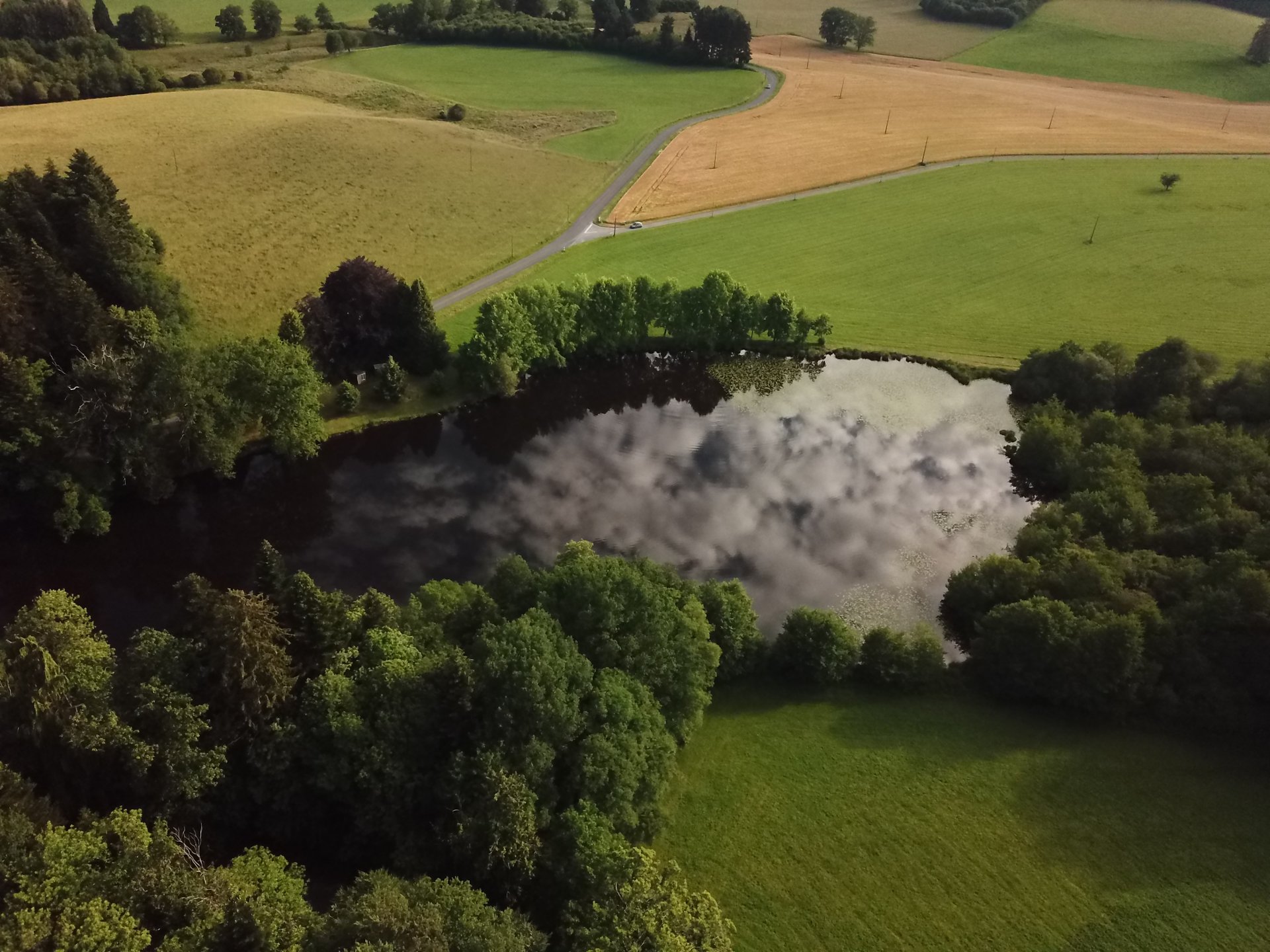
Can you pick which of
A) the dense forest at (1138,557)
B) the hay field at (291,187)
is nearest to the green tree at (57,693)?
the dense forest at (1138,557)

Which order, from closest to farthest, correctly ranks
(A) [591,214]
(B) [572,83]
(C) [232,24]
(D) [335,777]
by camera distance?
(D) [335,777] → (A) [591,214] → (B) [572,83] → (C) [232,24]

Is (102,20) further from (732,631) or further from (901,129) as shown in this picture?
(732,631)

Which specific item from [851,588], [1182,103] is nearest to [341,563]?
[851,588]

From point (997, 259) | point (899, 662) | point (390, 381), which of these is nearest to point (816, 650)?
point (899, 662)

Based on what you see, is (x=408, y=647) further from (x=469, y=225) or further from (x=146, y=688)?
(x=469, y=225)

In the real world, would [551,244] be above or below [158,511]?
above

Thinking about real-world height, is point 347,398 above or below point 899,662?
above
